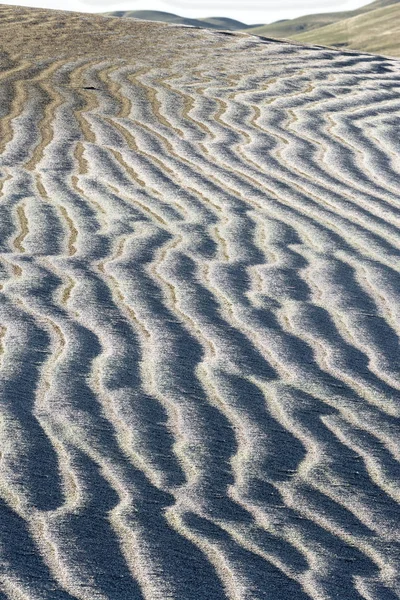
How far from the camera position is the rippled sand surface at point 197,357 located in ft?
7.46

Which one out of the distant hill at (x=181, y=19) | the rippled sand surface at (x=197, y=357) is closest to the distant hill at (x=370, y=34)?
the distant hill at (x=181, y=19)

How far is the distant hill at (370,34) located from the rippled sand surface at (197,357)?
57.6m

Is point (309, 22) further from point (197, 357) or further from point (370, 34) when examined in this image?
point (197, 357)

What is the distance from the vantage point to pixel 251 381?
322cm

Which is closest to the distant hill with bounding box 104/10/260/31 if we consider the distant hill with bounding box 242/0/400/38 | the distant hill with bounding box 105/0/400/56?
the distant hill with bounding box 105/0/400/56

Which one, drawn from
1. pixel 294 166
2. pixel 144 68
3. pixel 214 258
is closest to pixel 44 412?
pixel 214 258

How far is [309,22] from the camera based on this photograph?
138 m

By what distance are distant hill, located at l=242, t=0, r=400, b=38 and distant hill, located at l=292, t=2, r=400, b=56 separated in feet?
35.8

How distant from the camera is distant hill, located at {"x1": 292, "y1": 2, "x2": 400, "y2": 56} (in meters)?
74.4

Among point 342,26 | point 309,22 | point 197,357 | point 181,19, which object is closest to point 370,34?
point 342,26

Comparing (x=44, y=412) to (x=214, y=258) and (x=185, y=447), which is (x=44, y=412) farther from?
(x=214, y=258)

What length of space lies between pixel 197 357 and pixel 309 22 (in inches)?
5548

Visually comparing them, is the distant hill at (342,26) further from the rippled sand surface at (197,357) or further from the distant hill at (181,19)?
the rippled sand surface at (197,357)

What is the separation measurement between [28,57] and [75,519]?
7.91 metres
